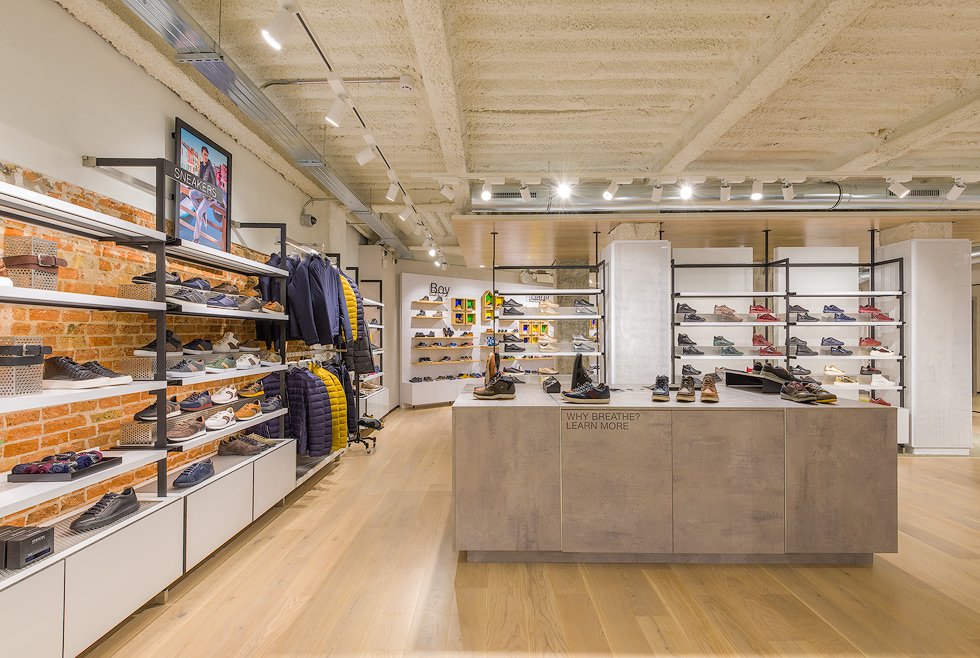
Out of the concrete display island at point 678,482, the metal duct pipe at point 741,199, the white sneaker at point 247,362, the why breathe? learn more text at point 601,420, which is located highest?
the metal duct pipe at point 741,199

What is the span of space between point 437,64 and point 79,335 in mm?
2648

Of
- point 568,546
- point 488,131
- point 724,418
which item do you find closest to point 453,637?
point 568,546

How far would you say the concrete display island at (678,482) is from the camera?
107 inches

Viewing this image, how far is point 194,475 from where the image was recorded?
2.71 m

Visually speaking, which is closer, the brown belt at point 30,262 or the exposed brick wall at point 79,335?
the brown belt at point 30,262

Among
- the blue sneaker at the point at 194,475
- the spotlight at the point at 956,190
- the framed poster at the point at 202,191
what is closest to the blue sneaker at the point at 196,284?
the framed poster at the point at 202,191

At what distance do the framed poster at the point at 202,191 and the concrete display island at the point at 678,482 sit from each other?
2.44 m

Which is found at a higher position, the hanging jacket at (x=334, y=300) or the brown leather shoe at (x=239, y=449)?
the hanging jacket at (x=334, y=300)

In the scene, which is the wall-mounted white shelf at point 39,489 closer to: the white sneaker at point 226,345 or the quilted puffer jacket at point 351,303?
the white sneaker at point 226,345

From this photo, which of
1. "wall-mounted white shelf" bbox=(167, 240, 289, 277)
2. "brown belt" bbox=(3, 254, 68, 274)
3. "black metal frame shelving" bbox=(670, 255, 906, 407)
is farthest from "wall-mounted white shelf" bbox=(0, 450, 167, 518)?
"black metal frame shelving" bbox=(670, 255, 906, 407)

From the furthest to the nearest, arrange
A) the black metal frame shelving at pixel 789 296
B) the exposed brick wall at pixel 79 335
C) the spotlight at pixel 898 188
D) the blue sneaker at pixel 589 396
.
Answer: the black metal frame shelving at pixel 789 296 → the spotlight at pixel 898 188 → the blue sneaker at pixel 589 396 → the exposed brick wall at pixel 79 335

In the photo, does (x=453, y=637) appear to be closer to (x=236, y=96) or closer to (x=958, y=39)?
(x=236, y=96)

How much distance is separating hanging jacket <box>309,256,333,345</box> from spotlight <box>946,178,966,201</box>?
Result: 650 centimetres

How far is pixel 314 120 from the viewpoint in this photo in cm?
434
